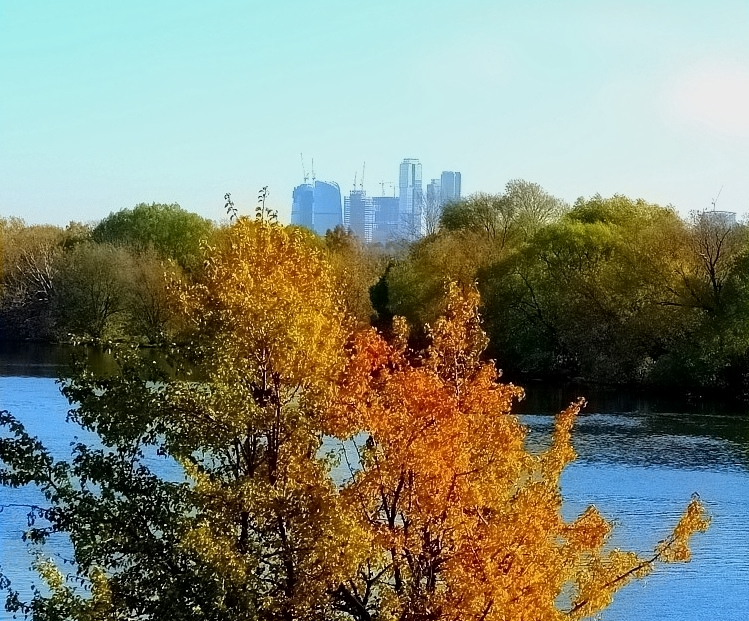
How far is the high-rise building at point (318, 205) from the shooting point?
17938 cm

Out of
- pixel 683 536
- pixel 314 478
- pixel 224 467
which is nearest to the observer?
pixel 314 478

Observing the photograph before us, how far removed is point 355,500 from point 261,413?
1458mm

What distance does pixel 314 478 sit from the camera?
1227cm

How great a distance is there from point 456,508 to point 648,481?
2188cm

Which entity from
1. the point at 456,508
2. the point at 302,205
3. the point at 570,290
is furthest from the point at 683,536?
the point at 302,205

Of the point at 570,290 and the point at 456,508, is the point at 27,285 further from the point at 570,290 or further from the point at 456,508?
the point at 456,508

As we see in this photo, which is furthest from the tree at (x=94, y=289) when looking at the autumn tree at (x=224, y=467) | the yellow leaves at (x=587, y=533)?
the yellow leaves at (x=587, y=533)

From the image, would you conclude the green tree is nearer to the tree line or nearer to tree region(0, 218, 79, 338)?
the tree line

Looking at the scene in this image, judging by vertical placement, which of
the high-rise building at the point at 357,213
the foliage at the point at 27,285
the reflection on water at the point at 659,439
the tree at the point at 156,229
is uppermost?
the high-rise building at the point at 357,213

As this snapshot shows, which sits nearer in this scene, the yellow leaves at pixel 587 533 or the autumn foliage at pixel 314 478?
the autumn foliage at pixel 314 478

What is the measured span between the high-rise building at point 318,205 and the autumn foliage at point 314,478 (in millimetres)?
162125

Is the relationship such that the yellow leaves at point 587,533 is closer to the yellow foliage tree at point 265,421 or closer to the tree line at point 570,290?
the yellow foliage tree at point 265,421

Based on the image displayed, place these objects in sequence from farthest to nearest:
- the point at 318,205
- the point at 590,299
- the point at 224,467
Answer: the point at 318,205
the point at 590,299
the point at 224,467

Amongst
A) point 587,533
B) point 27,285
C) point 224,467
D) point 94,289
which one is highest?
point 224,467
